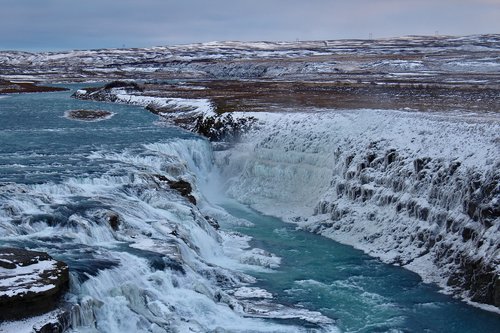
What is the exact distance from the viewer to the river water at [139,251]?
16.8m

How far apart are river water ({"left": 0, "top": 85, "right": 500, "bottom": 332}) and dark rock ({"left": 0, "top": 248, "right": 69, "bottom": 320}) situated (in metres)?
0.60

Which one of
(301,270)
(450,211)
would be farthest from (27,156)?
(450,211)

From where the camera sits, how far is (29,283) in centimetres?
1366

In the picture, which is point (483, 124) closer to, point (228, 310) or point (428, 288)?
point (428, 288)

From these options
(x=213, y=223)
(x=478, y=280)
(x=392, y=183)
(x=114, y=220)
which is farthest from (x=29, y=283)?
(x=392, y=183)

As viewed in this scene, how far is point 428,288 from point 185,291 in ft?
25.9

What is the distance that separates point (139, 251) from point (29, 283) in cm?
529

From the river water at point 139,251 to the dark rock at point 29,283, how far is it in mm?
602

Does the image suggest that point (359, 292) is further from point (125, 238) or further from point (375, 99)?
point (375, 99)

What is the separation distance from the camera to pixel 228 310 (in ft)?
57.3

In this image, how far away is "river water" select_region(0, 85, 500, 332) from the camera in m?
16.8

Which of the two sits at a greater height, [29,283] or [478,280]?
[29,283]

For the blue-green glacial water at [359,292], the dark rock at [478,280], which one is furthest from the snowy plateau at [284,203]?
the blue-green glacial water at [359,292]

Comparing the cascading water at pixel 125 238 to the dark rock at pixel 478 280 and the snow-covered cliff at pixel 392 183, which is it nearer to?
the snow-covered cliff at pixel 392 183
